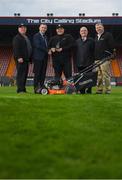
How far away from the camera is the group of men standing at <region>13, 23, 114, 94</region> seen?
13.2m

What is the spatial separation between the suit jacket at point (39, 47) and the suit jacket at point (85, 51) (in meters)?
0.87

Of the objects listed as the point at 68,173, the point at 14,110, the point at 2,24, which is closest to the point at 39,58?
the point at 14,110

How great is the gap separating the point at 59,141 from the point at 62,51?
8.35m

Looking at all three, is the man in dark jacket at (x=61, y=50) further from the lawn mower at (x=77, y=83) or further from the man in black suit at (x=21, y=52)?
the man in black suit at (x=21, y=52)

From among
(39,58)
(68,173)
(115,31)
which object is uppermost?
(115,31)

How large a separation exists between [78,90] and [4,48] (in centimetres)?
3332

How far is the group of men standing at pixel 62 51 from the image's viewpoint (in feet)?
43.2

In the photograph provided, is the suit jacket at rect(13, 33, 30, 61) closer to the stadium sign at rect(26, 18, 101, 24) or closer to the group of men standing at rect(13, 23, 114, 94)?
the group of men standing at rect(13, 23, 114, 94)

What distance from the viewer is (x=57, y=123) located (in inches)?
247

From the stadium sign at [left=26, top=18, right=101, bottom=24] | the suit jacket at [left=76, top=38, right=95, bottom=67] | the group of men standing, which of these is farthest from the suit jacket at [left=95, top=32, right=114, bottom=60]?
the stadium sign at [left=26, top=18, right=101, bottom=24]

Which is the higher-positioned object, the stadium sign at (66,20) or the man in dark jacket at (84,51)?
the stadium sign at (66,20)

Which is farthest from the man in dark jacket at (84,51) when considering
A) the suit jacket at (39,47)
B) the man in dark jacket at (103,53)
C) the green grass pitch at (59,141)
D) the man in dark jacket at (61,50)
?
the green grass pitch at (59,141)

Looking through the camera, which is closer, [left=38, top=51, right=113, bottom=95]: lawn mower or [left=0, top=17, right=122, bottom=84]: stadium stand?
[left=38, top=51, right=113, bottom=95]: lawn mower

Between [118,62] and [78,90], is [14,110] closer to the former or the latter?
[78,90]
